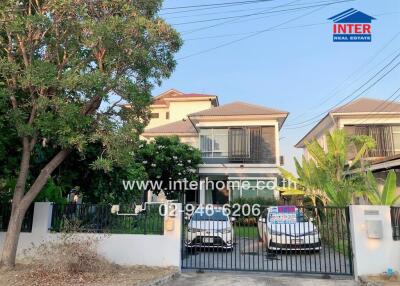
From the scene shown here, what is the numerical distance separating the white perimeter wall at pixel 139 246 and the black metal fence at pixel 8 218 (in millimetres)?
335

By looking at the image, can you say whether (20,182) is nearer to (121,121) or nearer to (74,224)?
(74,224)

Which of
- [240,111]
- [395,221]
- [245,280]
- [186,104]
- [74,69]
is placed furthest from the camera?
[186,104]

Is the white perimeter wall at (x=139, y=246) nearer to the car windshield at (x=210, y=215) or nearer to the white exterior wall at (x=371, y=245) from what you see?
the car windshield at (x=210, y=215)

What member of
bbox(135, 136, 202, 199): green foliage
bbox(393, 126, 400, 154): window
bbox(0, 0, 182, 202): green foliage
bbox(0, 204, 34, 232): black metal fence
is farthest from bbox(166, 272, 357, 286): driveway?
bbox(393, 126, 400, 154): window

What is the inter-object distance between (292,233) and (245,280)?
7.98ft

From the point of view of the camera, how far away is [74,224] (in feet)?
33.9

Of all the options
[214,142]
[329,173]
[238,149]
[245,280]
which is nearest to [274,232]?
[245,280]

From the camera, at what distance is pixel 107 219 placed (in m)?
10.5

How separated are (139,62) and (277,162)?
1746cm

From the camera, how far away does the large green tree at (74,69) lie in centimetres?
841

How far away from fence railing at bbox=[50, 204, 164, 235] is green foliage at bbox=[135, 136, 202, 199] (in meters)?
12.8

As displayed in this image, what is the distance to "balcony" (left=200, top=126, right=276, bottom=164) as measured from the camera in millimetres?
25516

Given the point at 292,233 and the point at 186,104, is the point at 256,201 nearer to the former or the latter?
the point at 292,233

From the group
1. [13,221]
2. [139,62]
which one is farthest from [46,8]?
[13,221]
